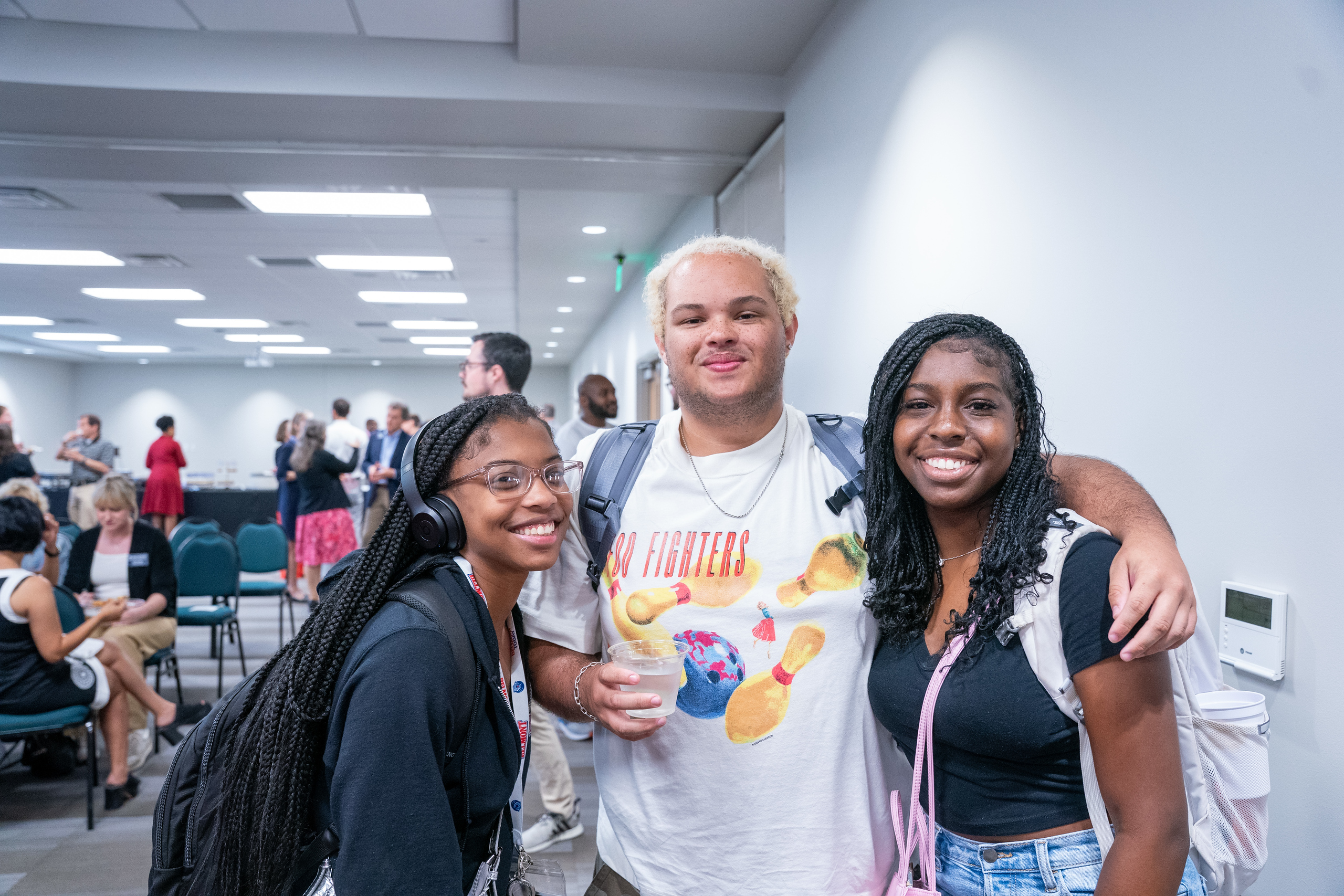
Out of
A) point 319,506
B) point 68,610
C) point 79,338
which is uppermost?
point 79,338

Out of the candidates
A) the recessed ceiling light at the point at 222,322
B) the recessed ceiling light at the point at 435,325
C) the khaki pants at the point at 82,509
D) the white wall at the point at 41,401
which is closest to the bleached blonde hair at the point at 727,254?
the khaki pants at the point at 82,509

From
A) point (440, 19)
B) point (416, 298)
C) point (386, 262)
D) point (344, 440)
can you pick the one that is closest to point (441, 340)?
point (416, 298)

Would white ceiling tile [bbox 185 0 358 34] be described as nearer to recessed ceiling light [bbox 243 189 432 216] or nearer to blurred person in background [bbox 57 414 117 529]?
recessed ceiling light [bbox 243 189 432 216]

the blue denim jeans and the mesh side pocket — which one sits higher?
the mesh side pocket

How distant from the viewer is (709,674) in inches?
49.3

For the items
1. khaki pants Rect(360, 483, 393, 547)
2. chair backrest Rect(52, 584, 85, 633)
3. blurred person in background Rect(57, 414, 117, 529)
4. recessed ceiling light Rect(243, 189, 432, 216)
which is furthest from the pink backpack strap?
blurred person in background Rect(57, 414, 117, 529)

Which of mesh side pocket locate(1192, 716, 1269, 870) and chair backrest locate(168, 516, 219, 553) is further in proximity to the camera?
chair backrest locate(168, 516, 219, 553)

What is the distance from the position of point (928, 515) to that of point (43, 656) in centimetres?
343

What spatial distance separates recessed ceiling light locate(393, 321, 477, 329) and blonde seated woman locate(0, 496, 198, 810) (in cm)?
925

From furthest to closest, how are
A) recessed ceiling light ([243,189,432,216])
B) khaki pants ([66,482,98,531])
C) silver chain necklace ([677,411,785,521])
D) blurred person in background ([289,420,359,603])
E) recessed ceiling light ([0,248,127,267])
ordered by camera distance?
recessed ceiling light ([0,248,127,267]) < khaki pants ([66,482,98,531]) < blurred person in background ([289,420,359,603]) < recessed ceiling light ([243,189,432,216]) < silver chain necklace ([677,411,785,521])

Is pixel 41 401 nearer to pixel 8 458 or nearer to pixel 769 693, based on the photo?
pixel 8 458

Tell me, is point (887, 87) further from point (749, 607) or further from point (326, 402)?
point (326, 402)

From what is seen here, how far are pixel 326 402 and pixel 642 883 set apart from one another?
62.8 feet

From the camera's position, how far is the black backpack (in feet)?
3.17
